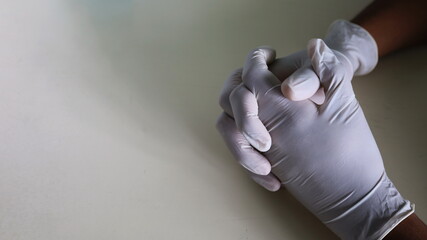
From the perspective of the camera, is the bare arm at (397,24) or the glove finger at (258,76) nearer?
the glove finger at (258,76)

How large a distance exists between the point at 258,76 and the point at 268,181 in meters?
0.23

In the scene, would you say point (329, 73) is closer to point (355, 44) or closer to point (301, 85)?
point (301, 85)

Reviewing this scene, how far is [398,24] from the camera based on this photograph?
3.08 feet

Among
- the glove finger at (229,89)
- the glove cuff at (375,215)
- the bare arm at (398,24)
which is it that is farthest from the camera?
the bare arm at (398,24)

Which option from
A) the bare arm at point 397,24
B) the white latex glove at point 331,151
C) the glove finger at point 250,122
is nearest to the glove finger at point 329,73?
the white latex glove at point 331,151

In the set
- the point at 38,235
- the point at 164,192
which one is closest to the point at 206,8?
the point at 164,192

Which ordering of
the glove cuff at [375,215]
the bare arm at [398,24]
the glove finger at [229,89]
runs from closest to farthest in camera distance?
1. the glove cuff at [375,215]
2. the glove finger at [229,89]
3. the bare arm at [398,24]

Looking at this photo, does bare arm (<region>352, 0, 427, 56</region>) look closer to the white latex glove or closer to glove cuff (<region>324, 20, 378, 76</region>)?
glove cuff (<region>324, 20, 378, 76</region>)

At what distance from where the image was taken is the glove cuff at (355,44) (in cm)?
88

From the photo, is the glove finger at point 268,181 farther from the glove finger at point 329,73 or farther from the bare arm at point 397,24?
the bare arm at point 397,24

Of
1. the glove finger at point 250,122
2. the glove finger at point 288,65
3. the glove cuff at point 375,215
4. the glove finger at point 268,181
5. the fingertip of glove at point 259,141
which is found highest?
the glove finger at point 288,65

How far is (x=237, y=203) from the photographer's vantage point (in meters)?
0.78

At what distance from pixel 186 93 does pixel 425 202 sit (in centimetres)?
60

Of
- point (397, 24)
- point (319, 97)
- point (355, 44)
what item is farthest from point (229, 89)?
point (397, 24)
